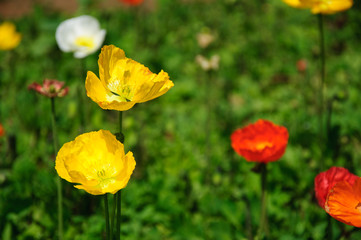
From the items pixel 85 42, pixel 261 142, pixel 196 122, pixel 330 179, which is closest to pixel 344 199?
pixel 330 179

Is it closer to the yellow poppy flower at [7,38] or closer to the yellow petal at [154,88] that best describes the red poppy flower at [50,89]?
the yellow petal at [154,88]

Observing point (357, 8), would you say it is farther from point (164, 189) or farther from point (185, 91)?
point (164, 189)

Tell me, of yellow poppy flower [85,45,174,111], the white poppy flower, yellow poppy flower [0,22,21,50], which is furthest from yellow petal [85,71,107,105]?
yellow poppy flower [0,22,21,50]

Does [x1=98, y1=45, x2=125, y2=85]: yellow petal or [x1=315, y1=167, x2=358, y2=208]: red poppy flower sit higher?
[x1=98, y1=45, x2=125, y2=85]: yellow petal

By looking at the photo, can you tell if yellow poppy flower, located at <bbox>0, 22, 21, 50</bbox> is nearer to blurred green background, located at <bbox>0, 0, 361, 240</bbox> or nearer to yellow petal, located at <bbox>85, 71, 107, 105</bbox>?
blurred green background, located at <bbox>0, 0, 361, 240</bbox>

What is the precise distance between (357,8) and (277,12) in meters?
0.81

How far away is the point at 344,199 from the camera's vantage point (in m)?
0.88

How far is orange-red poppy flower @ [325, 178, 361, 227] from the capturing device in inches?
34.3

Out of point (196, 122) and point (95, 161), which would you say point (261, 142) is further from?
point (196, 122)

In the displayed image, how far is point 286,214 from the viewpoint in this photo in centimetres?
169

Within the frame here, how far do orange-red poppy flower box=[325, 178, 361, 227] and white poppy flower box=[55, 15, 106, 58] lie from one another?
1320mm

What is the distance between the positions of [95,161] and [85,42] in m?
1.11

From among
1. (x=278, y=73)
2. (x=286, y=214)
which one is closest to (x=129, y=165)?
(x=286, y=214)

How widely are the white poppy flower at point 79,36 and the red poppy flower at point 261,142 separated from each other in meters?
0.92
